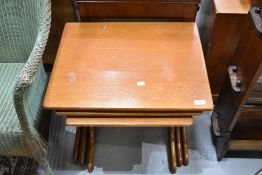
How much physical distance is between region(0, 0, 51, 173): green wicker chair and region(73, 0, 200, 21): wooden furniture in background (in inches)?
9.1

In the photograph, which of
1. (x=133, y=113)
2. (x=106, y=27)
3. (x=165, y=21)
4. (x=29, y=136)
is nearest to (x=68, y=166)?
(x=29, y=136)

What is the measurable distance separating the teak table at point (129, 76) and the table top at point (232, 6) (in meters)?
0.13

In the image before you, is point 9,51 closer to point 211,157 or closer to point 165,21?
point 165,21

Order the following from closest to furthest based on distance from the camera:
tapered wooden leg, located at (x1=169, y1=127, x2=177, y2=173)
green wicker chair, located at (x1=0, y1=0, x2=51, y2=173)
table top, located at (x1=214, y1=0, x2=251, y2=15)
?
green wicker chair, located at (x1=0, y1=0, x2=51, y2=173) → table top, located at (x1=214, y1=0, x2=251, y2=15) → tapered wooden leg, located at (x1=169, y1=127, x2=177, y2=173)

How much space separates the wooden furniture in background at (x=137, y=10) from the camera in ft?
4.02

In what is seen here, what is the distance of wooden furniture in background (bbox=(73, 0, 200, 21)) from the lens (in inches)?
48.3

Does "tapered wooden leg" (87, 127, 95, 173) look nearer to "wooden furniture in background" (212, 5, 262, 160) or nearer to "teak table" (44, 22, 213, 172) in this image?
"teak table" (44, 22, 213, 172)

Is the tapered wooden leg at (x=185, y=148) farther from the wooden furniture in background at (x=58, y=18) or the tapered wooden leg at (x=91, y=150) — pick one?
the wooden furniture in background at (x=58, y=18)

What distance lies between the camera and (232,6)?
119 cm

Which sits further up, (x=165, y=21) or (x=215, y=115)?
(x=165, y=21)

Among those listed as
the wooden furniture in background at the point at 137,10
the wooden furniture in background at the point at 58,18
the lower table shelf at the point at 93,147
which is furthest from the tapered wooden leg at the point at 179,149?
the wooden furniture in background at the point at 58,18

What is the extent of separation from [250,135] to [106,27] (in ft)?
2.77

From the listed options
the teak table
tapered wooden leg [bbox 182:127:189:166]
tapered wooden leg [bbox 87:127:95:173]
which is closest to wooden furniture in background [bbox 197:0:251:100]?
the teak table

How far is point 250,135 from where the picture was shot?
4.55 ft
